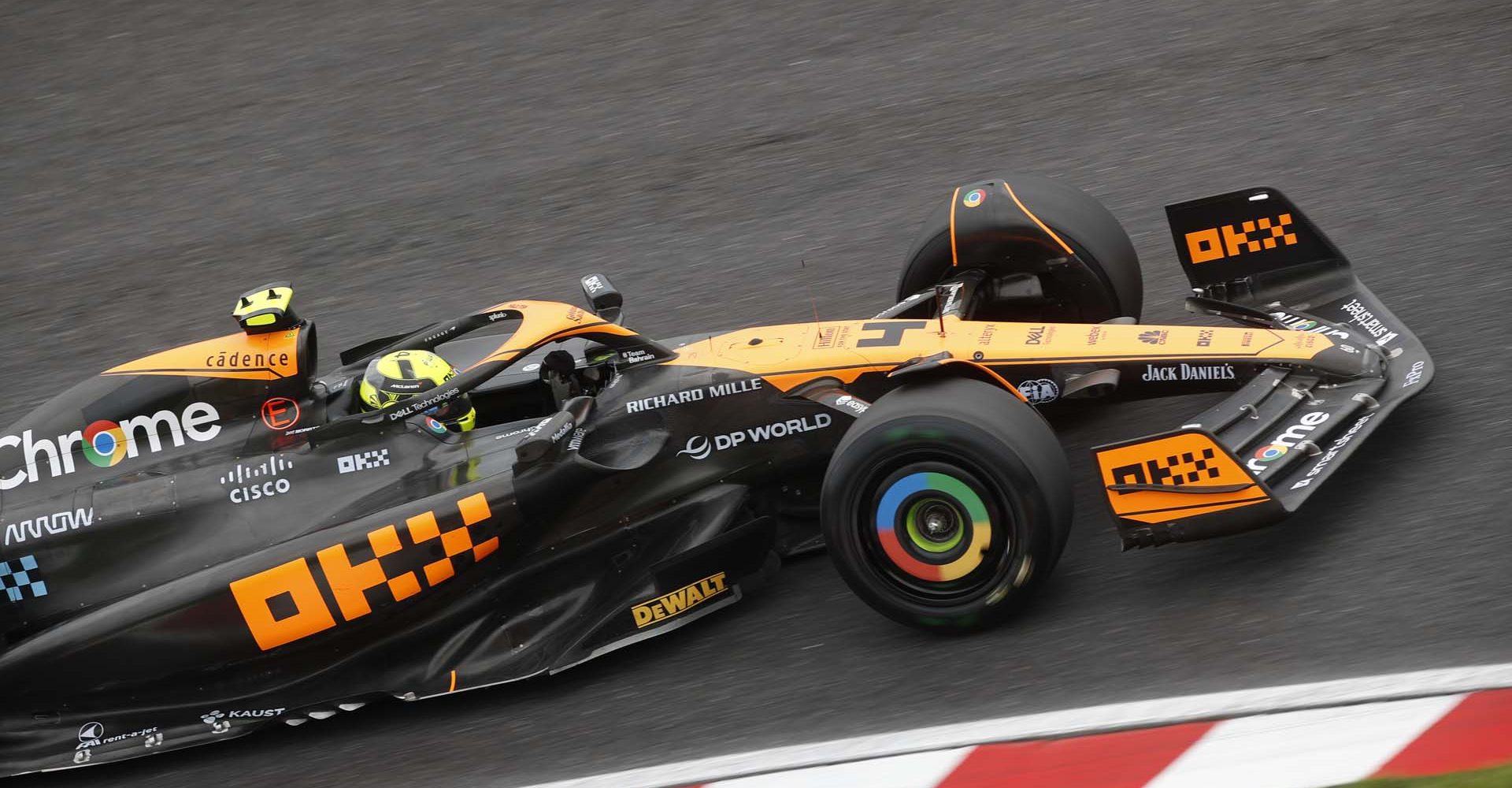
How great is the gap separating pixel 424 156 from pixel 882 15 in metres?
3.22

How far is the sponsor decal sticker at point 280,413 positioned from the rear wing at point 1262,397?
2928 millimetres

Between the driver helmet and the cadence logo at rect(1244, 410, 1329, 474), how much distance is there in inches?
109

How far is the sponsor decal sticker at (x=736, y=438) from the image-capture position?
523cm

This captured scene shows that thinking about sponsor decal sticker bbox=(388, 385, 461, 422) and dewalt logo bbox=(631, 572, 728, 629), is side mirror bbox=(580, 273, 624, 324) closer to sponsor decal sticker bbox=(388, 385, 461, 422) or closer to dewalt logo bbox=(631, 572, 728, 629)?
sponsor decal sticker bbox=(388, 385, 461, 422)

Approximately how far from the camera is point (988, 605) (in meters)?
4.66

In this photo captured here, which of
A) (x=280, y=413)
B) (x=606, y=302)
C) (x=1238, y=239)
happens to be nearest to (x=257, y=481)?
(x=280, y=413)

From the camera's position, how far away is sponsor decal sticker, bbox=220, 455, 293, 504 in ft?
17.5

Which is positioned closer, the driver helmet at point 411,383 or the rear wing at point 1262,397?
the rear wing at point 1262,397

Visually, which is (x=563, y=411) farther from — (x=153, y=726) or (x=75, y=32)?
(x=75, y=32)

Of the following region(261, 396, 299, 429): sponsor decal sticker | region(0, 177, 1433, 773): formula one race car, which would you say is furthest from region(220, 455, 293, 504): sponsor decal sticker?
region(261, 396, 299, 429): sponsor decal sticker

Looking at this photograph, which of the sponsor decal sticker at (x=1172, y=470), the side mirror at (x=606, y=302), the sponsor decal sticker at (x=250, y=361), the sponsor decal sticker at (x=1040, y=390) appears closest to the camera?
the sponsor decal sticker at (x=1172, y=470)

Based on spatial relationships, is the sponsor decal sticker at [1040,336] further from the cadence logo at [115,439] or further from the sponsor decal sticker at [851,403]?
the cadence logo at [115,439]

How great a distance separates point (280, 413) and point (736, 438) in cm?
172

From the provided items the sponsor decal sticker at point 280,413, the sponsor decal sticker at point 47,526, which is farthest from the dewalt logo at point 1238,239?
the sponsor decal sticker at point 47,526
